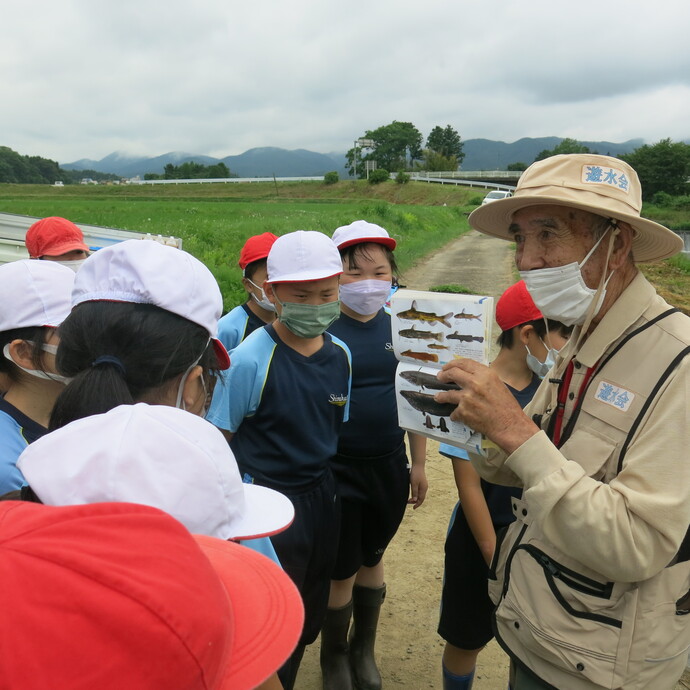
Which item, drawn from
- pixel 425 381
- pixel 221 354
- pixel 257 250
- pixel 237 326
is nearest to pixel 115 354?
pixel 221 354

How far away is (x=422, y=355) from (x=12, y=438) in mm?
1231

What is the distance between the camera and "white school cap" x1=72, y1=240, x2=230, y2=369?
4.07ft

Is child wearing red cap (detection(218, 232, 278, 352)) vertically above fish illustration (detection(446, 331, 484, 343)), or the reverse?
fish illustration (detection(446, 331, 484, 343))

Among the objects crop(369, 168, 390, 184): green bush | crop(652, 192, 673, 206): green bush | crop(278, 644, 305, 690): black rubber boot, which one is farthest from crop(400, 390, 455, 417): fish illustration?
crop(369, 168, 390, 184): green bush

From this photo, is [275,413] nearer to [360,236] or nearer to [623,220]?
[360,236]

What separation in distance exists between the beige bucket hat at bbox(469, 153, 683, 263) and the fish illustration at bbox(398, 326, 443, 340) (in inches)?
17.9

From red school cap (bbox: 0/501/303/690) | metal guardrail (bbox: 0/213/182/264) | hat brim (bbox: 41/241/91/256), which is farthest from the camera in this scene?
metal guardrail (bbox: 0/213/182/264)

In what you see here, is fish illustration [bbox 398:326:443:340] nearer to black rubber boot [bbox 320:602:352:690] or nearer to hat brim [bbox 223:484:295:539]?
hat brim [bbox 223:484:295:539]

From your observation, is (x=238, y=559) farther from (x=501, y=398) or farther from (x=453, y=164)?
(x=453, y=164)

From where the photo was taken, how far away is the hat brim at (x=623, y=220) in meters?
1.49

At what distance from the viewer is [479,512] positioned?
86.7 inches

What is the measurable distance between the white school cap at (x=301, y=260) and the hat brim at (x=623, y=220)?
694 mm

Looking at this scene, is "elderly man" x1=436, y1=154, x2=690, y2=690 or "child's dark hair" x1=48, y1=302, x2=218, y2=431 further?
"elderly man" x1=436, y1=154, x2=690, y2=690

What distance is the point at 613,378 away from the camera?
1.46 metres
